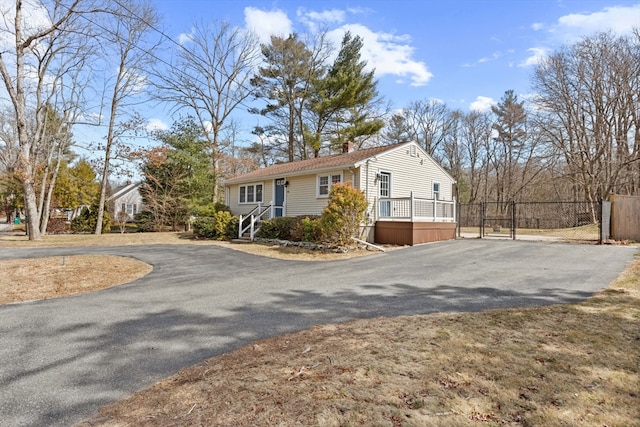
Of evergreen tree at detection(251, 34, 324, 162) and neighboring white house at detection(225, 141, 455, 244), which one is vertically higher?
evergreen tree at detection(251, 34, 324, 162)

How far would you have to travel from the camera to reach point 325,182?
15.2 meters

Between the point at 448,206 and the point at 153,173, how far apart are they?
18.0m

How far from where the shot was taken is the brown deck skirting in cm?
1288

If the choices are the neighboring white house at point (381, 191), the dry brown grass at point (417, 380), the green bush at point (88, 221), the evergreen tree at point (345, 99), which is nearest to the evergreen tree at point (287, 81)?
the evergreen tree at point (345, 99)

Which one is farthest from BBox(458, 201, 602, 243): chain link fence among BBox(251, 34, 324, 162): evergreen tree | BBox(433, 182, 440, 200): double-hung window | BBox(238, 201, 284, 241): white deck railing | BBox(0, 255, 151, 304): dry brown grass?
BBox(0, 255, 151, 304): dry brown grass

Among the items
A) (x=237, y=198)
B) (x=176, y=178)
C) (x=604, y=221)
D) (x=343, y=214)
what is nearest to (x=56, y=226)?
(x=176, y=178)

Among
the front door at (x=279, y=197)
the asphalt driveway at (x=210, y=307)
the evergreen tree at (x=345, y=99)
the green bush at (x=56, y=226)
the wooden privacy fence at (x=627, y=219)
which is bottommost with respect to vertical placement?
the asphalt driveway at (x=210, y=307)

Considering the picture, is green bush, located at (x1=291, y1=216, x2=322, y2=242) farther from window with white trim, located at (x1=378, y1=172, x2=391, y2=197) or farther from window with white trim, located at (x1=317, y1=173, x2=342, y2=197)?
window with white trim, located at (x1=378, y1=172, x2=391, y2=197)

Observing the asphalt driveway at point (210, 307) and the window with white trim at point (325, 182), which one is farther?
the window with white trim at point (325, 182)

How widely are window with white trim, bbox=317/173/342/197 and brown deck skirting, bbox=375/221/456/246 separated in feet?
8.74

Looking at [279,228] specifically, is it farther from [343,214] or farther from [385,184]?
[385,184]

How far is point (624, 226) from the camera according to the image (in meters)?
13.0

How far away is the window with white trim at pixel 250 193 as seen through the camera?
19.0 metres

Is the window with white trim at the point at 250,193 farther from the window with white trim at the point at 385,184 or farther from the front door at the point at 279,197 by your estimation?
the window with white trim at the point at 385,184
